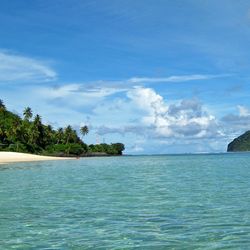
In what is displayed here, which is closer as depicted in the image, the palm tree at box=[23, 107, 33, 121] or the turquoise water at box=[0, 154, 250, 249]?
the turquoise water at box=[0, 154, 250, 249]

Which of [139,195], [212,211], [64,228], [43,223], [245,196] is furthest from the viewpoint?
[139,195]

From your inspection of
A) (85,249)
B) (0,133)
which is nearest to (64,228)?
(85,249)

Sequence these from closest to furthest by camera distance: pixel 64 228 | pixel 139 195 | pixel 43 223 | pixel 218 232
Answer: pixel 218 232 < pixel 64 228 < pixel 43 223 < pixel 139 195

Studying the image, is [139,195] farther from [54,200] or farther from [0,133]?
[0,133]

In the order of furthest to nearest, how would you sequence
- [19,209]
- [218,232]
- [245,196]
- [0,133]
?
[0,133], [245,196], [19,209], [218,232]

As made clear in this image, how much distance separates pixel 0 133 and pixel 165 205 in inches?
5683

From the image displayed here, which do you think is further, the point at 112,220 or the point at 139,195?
the point at 139,195

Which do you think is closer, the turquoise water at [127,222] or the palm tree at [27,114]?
the turquoise water at [127,222]

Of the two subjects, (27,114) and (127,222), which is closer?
(127,222)

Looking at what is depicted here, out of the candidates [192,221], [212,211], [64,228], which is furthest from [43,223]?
[212,211]

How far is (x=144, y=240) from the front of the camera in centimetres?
1558

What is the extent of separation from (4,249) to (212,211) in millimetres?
11063

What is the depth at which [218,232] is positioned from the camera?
16641mm

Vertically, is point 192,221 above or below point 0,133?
below
